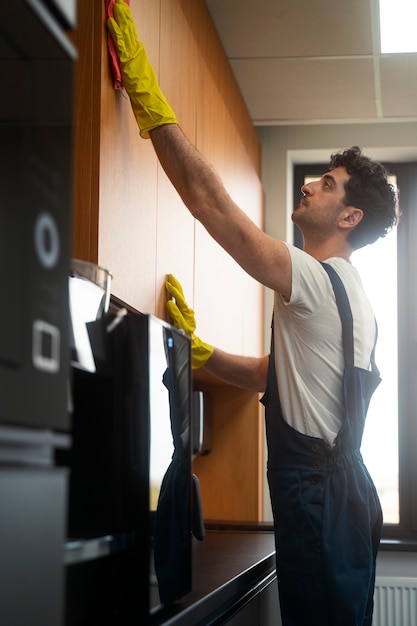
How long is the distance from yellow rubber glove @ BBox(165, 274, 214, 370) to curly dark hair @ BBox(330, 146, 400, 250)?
445 mm

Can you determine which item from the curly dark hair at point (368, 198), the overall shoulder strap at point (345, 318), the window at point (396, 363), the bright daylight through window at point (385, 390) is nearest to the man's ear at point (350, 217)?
the curly dark hair at point (368, 198)

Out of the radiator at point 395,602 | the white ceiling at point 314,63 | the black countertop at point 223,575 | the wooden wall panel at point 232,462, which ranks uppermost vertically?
the white ceiling at point 314,63

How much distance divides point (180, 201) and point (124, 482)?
129 centimetres

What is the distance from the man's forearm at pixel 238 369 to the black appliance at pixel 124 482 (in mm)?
1095

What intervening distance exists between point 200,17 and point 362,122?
1.29 meters

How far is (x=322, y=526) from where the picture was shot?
164cm

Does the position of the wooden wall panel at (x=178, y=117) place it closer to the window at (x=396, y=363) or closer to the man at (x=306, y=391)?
the man at (x=306, y=391)

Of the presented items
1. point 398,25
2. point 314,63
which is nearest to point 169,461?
point 398,25

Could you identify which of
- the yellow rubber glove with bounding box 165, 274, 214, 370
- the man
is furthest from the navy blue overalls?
the yellow rubber glove with bounding box 165, 274, 214, 370

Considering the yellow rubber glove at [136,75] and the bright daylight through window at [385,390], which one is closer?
the yellow rubber glove at [136,75]

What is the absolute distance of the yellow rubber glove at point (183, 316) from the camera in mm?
1973

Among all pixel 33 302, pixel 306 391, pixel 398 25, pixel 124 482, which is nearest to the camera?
pixel 33 302

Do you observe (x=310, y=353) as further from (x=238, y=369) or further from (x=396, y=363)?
(x=396, y=363)

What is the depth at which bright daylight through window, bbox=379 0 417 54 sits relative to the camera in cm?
262
